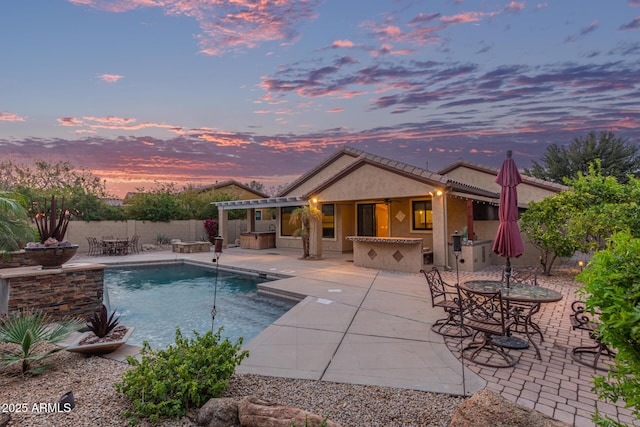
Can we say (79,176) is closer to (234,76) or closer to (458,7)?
(234,76)

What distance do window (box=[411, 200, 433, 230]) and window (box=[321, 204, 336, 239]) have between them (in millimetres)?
4705

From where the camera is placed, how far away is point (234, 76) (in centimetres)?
1373

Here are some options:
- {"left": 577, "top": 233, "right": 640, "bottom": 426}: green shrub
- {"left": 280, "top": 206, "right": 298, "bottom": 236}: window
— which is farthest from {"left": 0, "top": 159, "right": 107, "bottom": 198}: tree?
{"left": 577, "top": 233, "right": 640, "bottom": 426}: green shrub

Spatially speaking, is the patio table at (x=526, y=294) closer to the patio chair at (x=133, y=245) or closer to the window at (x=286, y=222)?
the window at (x=286, y=222)

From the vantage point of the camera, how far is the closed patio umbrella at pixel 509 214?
6.25m

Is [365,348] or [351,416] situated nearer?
[351,416]

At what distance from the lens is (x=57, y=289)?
6.51 meters

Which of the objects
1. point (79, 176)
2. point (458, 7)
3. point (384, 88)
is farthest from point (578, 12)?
point (79, 176)

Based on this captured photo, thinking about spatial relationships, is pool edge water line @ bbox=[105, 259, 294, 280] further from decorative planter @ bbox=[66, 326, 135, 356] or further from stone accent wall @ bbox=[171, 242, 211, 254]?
decorative planter @ bbox=[66, 326, 135, 356]

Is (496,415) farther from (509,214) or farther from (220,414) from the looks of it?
(509,214)

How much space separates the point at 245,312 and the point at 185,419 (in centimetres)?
491

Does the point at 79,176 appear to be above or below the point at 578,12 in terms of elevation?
below

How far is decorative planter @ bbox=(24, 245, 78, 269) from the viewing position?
21.0ft

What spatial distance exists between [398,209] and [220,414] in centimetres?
1492
